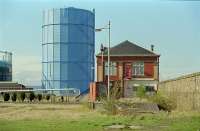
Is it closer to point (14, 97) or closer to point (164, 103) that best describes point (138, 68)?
point (14, 97)

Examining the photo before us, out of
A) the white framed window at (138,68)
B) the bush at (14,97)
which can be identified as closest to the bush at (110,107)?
the bush at (14,97)

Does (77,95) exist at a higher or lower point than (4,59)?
→ lower

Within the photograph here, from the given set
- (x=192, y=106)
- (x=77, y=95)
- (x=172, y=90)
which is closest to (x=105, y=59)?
(x=77, y=95)

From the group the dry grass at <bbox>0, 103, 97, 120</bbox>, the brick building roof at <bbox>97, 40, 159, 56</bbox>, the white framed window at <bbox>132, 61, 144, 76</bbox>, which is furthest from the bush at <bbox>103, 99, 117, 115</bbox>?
the white framed window at <bbox>132, 61, 144, 76</bbox>

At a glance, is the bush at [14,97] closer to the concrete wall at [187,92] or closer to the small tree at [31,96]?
the small tree at [31,96]

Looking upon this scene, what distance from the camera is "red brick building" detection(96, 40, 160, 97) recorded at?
70875 mm

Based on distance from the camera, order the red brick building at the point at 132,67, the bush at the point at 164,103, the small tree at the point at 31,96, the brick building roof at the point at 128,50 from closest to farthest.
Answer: the bush at the point at 164,103 → the small tree at the point at 31,96 → the red brick building at the point at 132,67 → the brick building roof at the point at 128,50

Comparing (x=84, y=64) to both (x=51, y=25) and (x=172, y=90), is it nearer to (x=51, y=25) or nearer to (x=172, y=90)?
(x=51, y=25)

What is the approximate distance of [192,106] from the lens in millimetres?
32812

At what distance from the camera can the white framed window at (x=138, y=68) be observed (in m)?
72.1

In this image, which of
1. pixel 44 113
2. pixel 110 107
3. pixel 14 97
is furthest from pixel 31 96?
pixel 110 107

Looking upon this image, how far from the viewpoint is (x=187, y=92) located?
112ft

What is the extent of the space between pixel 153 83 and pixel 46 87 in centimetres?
1602

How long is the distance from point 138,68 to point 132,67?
45.5 inches
